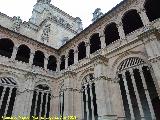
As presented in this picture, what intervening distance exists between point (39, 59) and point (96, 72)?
7.51m

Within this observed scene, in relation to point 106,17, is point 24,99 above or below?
below

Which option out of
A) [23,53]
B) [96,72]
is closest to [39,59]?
[23,53]

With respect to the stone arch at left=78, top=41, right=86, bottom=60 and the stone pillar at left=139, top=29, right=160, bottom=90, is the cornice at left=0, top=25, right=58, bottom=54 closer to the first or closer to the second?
the stone arch at left=78, top=41, right=86, bottom=60

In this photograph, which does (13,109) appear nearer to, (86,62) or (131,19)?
(86,62)

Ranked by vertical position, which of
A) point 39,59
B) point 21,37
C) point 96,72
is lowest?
point 96,72

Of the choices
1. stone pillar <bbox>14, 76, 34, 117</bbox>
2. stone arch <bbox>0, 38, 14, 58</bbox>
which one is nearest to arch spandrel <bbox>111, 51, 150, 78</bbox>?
stone pillar <bbox>14, 76, 34, 117</bbox>

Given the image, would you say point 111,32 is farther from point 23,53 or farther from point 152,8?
point 23,53

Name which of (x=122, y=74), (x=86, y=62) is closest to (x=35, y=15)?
(x=86, y=62)

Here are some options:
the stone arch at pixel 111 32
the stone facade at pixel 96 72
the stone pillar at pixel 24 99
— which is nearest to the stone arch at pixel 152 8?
the stone facade at pixel 96 72

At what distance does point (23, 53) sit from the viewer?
1633 cm

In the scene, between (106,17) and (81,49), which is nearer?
(106,17)

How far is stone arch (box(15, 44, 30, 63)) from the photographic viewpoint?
15789mm

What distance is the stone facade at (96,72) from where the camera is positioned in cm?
1027

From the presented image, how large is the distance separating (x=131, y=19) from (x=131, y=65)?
160 inches
